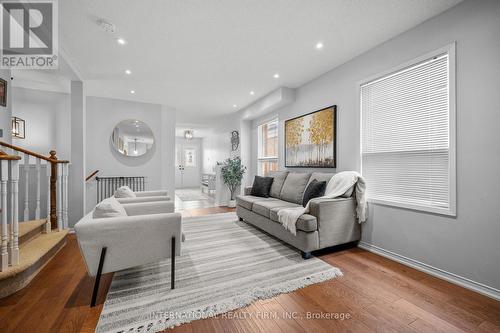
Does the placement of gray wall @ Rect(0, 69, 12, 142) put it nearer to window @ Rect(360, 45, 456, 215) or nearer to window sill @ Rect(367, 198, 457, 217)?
window @ Rect(360, 45, 456, 215)

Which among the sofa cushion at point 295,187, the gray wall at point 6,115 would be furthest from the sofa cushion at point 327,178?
the gray wall at point 6,115

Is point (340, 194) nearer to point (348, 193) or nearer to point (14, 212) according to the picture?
point (348, 193)

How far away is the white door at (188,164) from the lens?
10.2 m

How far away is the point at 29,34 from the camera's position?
8.05ft

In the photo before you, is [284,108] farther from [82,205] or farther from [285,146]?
[82,205]

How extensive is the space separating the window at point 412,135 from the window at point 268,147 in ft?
7.82

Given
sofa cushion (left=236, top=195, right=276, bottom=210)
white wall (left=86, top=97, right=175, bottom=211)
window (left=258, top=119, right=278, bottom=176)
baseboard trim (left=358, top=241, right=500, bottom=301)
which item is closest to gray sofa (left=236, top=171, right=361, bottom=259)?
sofa cushion (left=236, top=195, right=276, bottom=210)

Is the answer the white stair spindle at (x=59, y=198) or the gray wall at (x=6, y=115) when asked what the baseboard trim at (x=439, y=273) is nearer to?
the white stair spindle at (x=59, y=198)

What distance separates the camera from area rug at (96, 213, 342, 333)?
1.54m

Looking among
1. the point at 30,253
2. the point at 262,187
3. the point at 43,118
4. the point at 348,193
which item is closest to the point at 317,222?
the point at 348,193

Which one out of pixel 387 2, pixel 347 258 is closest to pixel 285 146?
pixel 347 258

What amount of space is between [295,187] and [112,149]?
424cm

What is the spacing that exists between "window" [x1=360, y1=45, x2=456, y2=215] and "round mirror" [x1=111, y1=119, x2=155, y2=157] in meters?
4.68

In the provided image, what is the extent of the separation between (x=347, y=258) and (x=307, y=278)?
793mm
